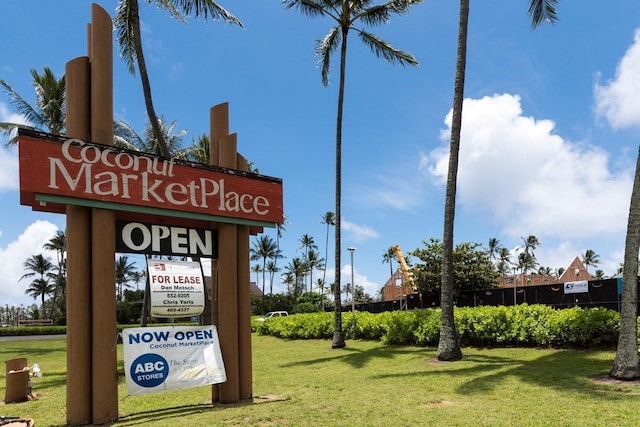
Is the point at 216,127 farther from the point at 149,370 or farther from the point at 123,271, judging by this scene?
the point at 123,271

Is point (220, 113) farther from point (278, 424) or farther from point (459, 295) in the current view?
point (459, 295)

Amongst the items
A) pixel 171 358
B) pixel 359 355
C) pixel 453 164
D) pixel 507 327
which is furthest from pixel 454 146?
pixel 171 358

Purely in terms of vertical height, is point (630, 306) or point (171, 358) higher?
point (630, 306)

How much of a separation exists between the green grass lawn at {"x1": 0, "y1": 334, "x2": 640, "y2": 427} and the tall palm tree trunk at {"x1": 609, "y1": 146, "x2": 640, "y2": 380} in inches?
18.8

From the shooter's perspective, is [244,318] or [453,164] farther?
[453,164]

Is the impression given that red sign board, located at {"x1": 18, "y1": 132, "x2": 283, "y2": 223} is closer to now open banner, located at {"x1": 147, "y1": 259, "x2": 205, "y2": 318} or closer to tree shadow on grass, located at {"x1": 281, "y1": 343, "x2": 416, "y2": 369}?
now open banner, located at {"x1": 147, "y1": 259, "x2": 205, "y2": 318}

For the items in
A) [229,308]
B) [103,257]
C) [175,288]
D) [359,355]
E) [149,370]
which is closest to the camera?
[103,257]

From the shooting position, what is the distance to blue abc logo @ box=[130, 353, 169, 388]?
767cm

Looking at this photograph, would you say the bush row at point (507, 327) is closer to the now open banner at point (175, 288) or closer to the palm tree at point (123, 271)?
the now open banner at point (175, 288)

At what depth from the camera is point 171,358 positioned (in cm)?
812

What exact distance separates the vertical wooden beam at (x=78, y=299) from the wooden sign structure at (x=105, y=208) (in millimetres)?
14

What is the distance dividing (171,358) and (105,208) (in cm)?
265

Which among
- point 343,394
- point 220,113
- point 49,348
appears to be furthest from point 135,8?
point 49,348

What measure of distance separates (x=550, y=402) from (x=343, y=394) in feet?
11.7
